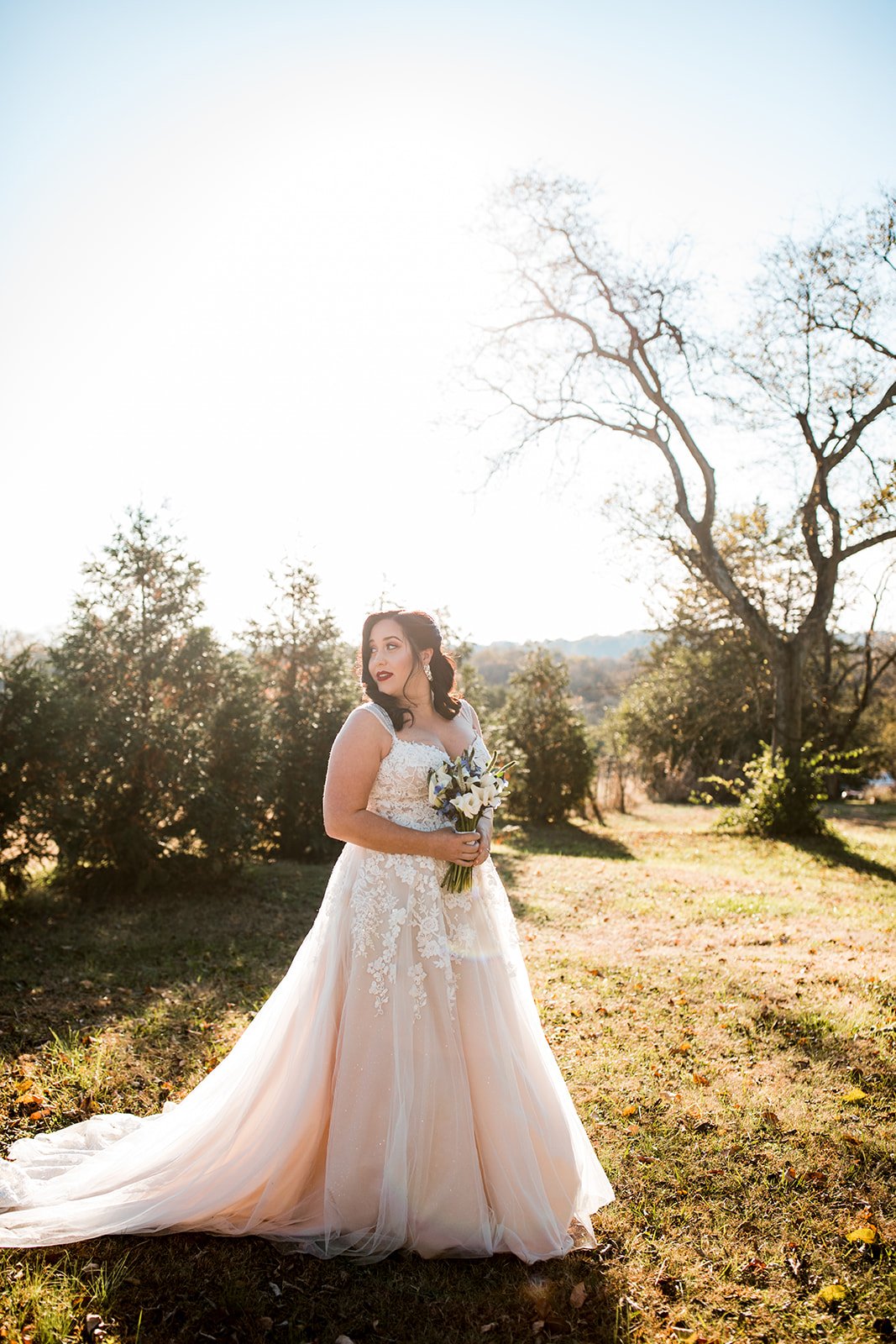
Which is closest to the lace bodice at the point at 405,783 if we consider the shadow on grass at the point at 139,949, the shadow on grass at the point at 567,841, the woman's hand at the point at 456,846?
the woman's hand at the point at 456,846

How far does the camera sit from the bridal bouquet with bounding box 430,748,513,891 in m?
3.35

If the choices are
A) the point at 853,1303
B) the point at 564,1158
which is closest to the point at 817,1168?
the point at 853,1303

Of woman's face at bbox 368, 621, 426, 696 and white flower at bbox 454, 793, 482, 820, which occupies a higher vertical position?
woman's face at bbox 368, 621, 426, 696

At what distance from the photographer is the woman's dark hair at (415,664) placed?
12.1ft

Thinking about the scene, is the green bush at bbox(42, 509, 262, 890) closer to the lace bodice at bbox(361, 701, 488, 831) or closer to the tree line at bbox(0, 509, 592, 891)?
the tree line at bbox(0, 509, 592, 891)

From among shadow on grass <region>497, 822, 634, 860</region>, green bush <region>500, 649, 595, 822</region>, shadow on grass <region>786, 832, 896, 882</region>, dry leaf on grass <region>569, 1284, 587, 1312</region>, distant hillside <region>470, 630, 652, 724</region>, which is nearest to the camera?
dry leaf on grass <region>569, 1284, 587, 1312</region>

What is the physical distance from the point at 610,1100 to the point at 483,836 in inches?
82.3

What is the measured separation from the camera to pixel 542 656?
53.8ft

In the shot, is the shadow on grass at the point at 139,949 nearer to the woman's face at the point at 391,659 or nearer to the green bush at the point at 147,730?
the green bush at the point at 147,730

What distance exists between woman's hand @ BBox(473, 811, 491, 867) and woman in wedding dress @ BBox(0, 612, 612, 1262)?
0.01 meters

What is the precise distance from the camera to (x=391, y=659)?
365cm

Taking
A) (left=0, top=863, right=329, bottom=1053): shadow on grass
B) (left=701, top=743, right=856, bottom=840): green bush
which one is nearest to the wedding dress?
(left=0, top=863, right=329, bottom=1053): shadow on grass

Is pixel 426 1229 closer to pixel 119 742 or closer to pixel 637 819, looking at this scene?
pixel 119 742

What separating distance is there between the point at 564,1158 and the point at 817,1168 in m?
1.46
